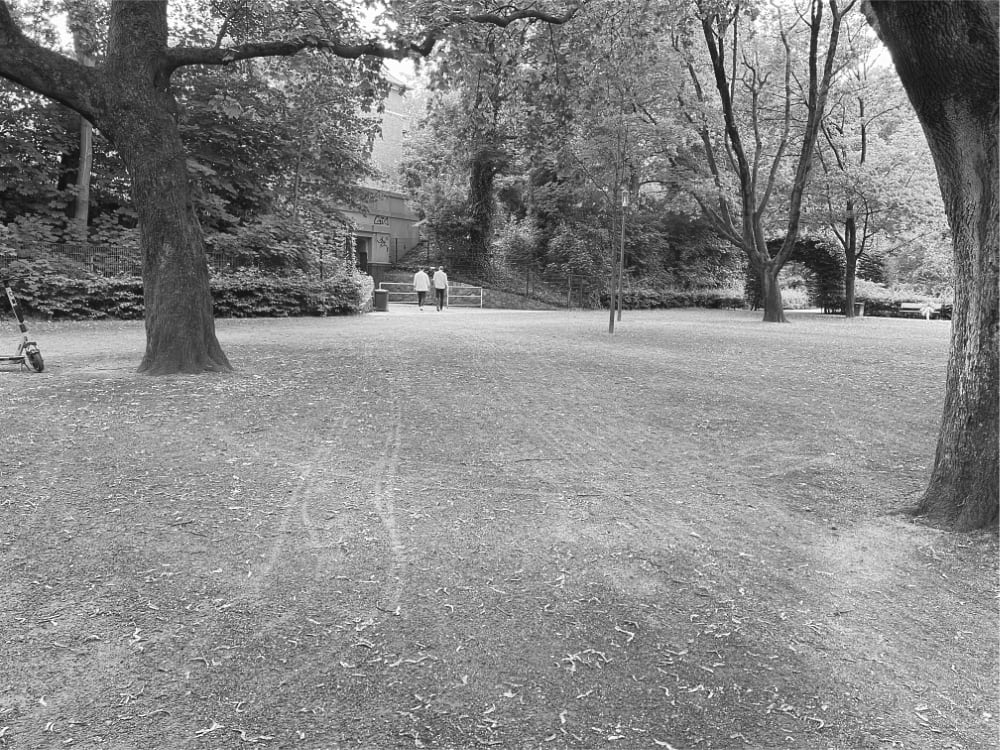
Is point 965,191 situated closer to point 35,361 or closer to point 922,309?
point 35,361

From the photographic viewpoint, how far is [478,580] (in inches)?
138

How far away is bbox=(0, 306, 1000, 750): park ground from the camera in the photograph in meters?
2.50

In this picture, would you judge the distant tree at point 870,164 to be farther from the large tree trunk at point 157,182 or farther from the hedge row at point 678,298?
the large tree trunk at point 157,182

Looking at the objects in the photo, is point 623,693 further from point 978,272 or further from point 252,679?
point 978,272

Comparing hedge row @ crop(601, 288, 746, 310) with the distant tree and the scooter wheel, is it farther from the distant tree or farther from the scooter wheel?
the scooter wheel

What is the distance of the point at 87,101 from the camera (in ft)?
27.7

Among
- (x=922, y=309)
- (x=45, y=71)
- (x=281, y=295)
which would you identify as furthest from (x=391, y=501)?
(x=922, y=309)

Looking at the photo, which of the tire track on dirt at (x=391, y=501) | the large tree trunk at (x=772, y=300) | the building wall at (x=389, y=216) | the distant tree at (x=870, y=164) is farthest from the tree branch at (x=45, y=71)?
the building wall at (x=389, y=216)

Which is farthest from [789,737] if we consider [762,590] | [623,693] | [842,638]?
[762,590]

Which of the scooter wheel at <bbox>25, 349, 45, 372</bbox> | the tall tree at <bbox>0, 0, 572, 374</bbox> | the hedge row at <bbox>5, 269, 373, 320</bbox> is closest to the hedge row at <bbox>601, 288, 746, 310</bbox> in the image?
the hedge row at <bbox>5, 269, 373, 320</bbox>

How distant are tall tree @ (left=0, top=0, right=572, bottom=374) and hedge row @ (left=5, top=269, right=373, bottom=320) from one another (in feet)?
32.0

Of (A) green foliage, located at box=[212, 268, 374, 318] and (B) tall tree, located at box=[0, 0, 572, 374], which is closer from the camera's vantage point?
(B) tall tree, located at box=[0, 0, 572, 374]

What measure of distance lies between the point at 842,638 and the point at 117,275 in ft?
63.0

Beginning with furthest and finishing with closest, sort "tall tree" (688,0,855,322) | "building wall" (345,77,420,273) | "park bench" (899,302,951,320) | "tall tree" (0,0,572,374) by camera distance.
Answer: "building wall" (345,77,420,273) < "park bench" (899,302,951,320) < "tall tree" (688,0,855,322) < "tall tree" (0,0,572,374)
